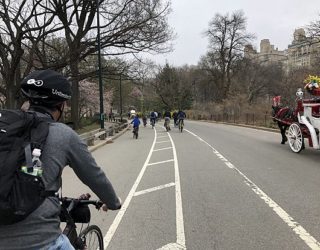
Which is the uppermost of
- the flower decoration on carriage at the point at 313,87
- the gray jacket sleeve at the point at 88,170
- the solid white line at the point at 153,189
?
the flower decoration on carriage at the point at 313,87

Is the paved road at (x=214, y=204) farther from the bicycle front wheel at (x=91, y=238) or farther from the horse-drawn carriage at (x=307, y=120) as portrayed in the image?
the bicycle front wheel at (x=91, y=238)

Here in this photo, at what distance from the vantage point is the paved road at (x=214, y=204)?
6.11 meters

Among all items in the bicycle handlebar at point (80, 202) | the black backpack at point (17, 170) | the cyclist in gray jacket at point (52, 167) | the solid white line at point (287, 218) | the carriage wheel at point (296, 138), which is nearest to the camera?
the black backpack at point (17, 170)

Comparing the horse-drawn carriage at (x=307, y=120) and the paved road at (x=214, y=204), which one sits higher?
the horse-drawn carriage at (x=307, y=120)

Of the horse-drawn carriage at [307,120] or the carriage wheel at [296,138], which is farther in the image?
the carriage wheel at [296,138]

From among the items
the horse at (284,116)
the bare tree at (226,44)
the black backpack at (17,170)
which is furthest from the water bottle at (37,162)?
the bare tree at (226,44)

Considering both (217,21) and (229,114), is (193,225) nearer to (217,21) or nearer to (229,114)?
(229,114)

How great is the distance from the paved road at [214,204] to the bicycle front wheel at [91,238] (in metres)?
2.00

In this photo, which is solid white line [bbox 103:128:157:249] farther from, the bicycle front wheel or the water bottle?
the water bottle

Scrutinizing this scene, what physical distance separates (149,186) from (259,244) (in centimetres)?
488

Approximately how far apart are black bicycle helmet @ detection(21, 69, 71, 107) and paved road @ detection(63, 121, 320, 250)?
3450 millimetres

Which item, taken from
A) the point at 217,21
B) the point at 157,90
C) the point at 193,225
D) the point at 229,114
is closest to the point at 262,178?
the point at 193,225

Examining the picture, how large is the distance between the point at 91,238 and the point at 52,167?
1.32 meters

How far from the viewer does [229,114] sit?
5991cm
